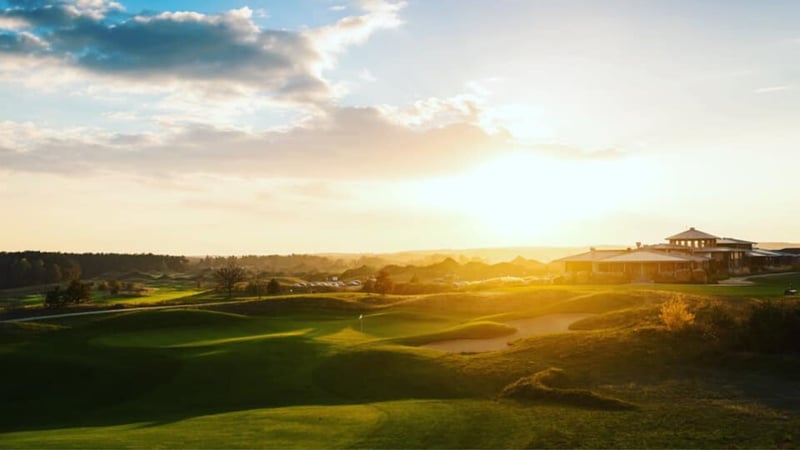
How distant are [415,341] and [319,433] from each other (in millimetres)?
19188

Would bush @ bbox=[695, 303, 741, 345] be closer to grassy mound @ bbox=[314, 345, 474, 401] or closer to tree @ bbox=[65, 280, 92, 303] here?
grassy mound @ bbox=[314, 345, 474, 401]

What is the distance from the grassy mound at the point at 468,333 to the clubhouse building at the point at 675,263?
31600 millimetres

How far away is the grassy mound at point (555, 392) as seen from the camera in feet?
65.8

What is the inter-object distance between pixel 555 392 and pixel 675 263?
56370 millimetres

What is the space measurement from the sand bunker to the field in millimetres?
1143

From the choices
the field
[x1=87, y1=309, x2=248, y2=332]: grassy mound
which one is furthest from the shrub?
[x1=87, y1=309, x2=248, y2=332]: grassy mound

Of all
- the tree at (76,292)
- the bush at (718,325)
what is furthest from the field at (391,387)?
the tree at (76,292)

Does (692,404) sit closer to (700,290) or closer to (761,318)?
(761,318)

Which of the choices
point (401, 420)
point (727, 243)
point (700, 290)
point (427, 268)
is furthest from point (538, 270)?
point (401, 420)

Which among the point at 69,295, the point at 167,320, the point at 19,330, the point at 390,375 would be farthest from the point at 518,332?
the point at 69,295

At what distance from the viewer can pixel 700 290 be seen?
50.8 meters

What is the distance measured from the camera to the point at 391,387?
26438 millimetres

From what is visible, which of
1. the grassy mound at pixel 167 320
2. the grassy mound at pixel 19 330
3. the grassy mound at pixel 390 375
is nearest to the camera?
the grassy mound at pixel 390 375

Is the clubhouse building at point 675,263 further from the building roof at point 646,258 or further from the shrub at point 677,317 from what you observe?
the shrub at point 677,317
